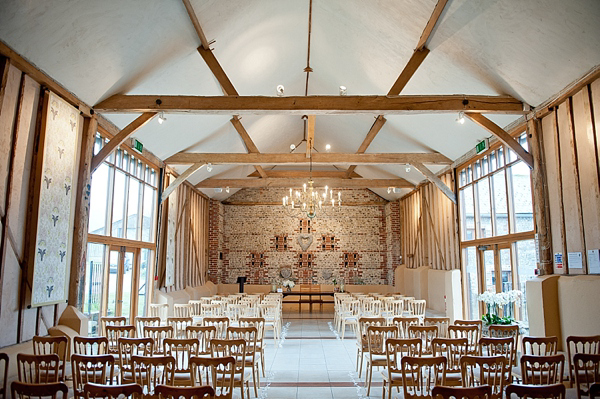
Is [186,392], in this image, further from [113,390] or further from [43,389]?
[43,389]

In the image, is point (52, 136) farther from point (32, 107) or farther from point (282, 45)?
point (282, 45)

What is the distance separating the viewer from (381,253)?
16.7m

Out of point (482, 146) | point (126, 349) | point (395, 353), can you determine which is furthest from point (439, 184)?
point (126, 349)

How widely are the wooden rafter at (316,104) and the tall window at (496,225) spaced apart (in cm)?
135

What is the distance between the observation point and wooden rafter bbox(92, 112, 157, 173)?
6703 millimetres

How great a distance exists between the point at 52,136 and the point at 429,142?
7.72 m

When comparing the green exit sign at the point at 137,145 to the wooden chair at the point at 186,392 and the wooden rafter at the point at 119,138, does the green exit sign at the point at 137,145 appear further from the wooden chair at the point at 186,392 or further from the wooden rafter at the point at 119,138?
the wooden chair at the point at 186,392

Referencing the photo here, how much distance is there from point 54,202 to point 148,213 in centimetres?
437

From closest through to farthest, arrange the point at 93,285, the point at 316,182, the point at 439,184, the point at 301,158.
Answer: the point at 93,285 < the point at 439,184 < the point at 301,158 < the point at 316,182

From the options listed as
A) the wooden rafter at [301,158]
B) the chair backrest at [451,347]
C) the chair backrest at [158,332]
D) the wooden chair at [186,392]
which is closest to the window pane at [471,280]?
the wooden rafter at [301,158]

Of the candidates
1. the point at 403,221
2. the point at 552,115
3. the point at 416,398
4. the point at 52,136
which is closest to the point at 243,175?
the point at 403,221

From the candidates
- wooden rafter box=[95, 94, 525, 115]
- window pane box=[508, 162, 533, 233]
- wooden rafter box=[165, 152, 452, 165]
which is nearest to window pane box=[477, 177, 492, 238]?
window pane box=[508, 162, 533, 233]

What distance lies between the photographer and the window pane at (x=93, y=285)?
714 centimetres

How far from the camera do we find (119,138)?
6.95 metres
